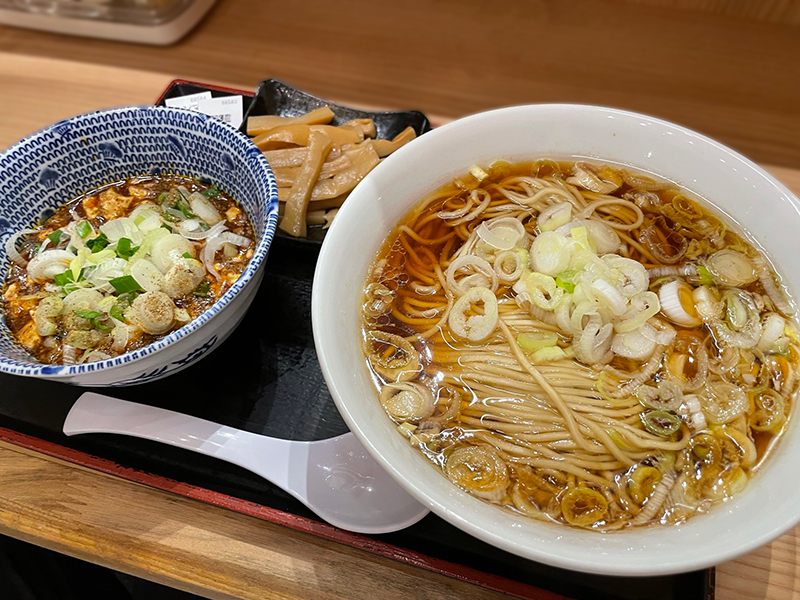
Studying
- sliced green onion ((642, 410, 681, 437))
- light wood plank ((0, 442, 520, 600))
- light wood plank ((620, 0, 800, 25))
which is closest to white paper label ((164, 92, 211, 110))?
light wood plank ((0, 442, 520, 600))

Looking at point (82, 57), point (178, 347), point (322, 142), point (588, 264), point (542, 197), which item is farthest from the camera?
point (82, 57)

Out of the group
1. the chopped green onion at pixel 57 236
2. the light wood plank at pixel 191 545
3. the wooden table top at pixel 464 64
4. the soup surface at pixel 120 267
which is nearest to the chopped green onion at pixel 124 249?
the soup surface at pixel 120 267

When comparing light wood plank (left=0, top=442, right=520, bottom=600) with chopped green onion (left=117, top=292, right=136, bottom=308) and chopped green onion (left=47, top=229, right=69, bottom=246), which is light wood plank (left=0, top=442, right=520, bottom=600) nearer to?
chopped green onion (left=117, top=292, right=136, bottom=308)

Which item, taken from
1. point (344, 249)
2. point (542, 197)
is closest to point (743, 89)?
point (542, 197)

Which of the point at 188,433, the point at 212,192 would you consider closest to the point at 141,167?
the point at 212,192

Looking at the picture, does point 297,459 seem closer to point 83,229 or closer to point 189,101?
point 83,229

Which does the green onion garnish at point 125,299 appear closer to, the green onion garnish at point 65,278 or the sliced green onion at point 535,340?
the green onion garnish at point 65,278

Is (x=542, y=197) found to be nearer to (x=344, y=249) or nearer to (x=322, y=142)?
(x=344, y=249)
